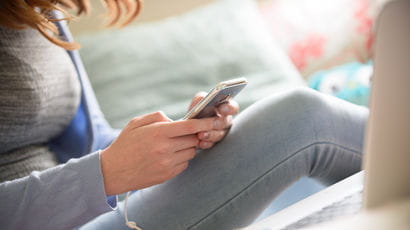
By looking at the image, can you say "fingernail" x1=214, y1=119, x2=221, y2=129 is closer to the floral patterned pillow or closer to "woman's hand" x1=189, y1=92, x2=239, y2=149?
"woman's hand" x1=189, y1=92, x2=239, y2=149

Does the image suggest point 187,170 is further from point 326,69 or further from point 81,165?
point 326,69

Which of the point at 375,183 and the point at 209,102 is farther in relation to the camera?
the point at 209,102

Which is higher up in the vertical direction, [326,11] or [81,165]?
[326,11]

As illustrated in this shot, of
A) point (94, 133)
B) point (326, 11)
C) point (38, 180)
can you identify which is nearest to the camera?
point (38, 180)

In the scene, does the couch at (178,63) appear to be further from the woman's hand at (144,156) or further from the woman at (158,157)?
the woman's hand at (144,156)

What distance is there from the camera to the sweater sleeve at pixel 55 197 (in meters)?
0.58

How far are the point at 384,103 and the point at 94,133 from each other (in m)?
0.58

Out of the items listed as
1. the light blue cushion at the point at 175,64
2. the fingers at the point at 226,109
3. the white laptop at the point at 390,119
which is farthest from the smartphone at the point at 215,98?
the light blue cushion at the point at 175,64

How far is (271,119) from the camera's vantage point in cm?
65

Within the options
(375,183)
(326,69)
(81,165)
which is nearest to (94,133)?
(81,165)

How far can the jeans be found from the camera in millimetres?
622

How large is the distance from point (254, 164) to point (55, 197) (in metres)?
0.27

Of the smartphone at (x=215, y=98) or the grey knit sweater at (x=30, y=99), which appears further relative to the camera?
the grey knit sweater at (x=30, y=99)

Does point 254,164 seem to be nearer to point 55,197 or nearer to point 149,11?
point 55,197
